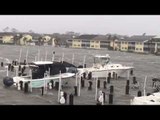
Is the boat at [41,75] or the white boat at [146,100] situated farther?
the boat at [41,75]

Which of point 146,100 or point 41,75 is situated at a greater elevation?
point 41,75

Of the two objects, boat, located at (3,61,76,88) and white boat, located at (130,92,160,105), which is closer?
white boat, located at (130,92,160,105)

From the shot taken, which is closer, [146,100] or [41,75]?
[146,100]

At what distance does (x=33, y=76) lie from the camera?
907 inches
